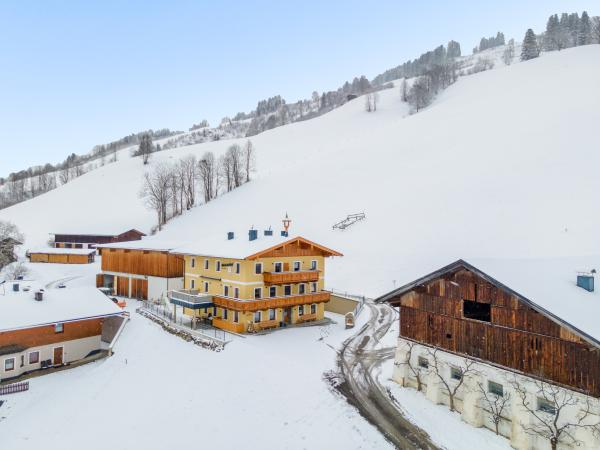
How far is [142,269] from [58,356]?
17.7m

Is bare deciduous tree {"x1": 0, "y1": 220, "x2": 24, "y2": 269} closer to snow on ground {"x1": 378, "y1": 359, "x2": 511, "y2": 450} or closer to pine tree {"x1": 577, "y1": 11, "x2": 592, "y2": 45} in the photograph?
snow on ground {"x1": 378, "y1": 359, "x2": 511, "y2": 450}

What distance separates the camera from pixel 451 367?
978 inches

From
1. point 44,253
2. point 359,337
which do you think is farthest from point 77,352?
point 44,253

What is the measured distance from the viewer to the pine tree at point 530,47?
474 ft

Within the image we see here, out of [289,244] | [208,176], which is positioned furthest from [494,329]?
[208,176]

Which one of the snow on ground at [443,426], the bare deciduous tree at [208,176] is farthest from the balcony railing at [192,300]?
the bare deciduous tree at [208,176]

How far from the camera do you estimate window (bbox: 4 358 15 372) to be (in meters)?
34.2

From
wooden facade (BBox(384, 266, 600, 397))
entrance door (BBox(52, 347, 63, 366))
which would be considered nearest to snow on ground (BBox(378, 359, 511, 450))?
wooden facade (BBox(384, 266, 600, 397))

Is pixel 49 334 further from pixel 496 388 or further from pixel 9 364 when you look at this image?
pixel 496 388

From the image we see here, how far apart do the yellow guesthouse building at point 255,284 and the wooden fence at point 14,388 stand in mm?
14072

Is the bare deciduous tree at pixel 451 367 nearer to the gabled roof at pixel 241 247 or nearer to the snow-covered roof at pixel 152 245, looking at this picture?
the gabled roof at pixel 241 247

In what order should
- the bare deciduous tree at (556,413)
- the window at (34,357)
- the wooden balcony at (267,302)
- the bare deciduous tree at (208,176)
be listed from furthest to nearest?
1. the bare deciduous tree at (208,176)
2. the wooden balcony at (267,302)
3. the window at (34,357)
4. the bare deciduous tree at (556,413)

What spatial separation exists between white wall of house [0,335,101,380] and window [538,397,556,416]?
38678mm

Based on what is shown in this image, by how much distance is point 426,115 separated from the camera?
4316 inches
